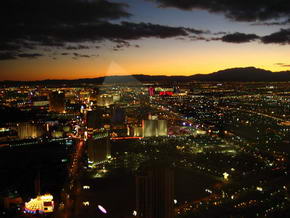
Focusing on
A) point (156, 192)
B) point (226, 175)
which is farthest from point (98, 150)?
point (156, 192)

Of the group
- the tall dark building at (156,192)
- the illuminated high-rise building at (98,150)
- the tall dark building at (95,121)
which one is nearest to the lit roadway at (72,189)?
the illuminated high-rise building at (98,150)

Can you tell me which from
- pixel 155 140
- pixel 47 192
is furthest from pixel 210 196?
pixel 155 140

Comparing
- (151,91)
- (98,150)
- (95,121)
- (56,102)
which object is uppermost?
(151,91)

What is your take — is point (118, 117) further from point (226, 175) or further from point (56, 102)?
point (226, 175)

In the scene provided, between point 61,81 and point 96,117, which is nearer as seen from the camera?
point 96,117

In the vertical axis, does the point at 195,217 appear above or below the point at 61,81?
below

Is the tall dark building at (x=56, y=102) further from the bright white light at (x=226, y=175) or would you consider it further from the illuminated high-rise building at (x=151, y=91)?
the bright white light at (x=226, y=175)

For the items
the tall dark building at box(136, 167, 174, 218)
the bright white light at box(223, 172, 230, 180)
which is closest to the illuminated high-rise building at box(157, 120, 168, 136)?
the bright white light at box(223, 172, 230, 180)

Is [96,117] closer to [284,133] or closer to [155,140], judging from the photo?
[155,140]
